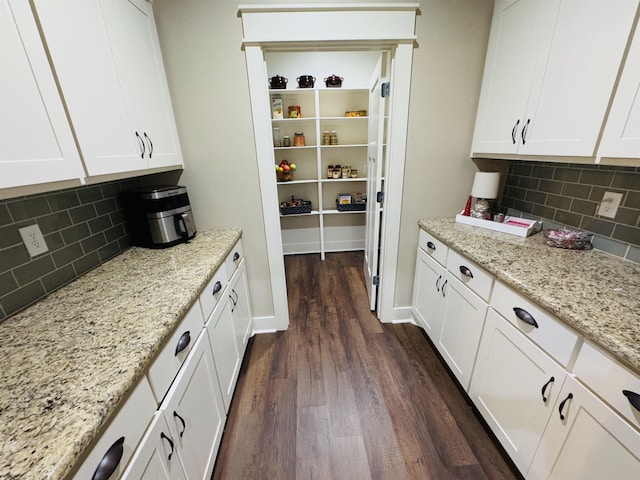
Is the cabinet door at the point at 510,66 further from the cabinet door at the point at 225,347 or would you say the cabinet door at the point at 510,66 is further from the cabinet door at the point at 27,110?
the cabinet door at the point at 27,110

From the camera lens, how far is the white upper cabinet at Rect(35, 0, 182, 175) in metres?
0.87

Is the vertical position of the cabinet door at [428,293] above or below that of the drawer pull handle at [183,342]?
below

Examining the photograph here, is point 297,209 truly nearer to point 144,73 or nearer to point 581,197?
point 144,73

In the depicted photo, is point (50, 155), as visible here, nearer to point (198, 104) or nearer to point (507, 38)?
point (198, 104)

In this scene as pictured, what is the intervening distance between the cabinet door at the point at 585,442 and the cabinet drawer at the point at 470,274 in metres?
0.45

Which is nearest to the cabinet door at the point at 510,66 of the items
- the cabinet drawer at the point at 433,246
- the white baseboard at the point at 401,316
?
the cabinet drawer at the point at 433,246

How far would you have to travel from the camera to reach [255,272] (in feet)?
6.43

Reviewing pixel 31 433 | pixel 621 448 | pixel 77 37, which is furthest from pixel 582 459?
pixel 77 37

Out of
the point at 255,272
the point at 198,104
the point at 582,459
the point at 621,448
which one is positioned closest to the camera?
the point at 621,448

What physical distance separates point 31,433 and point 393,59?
207 centimetres

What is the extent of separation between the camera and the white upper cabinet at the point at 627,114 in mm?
901

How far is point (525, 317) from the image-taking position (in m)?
1.02

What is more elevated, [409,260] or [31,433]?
[31,433]

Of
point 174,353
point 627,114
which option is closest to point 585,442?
point 627,114
